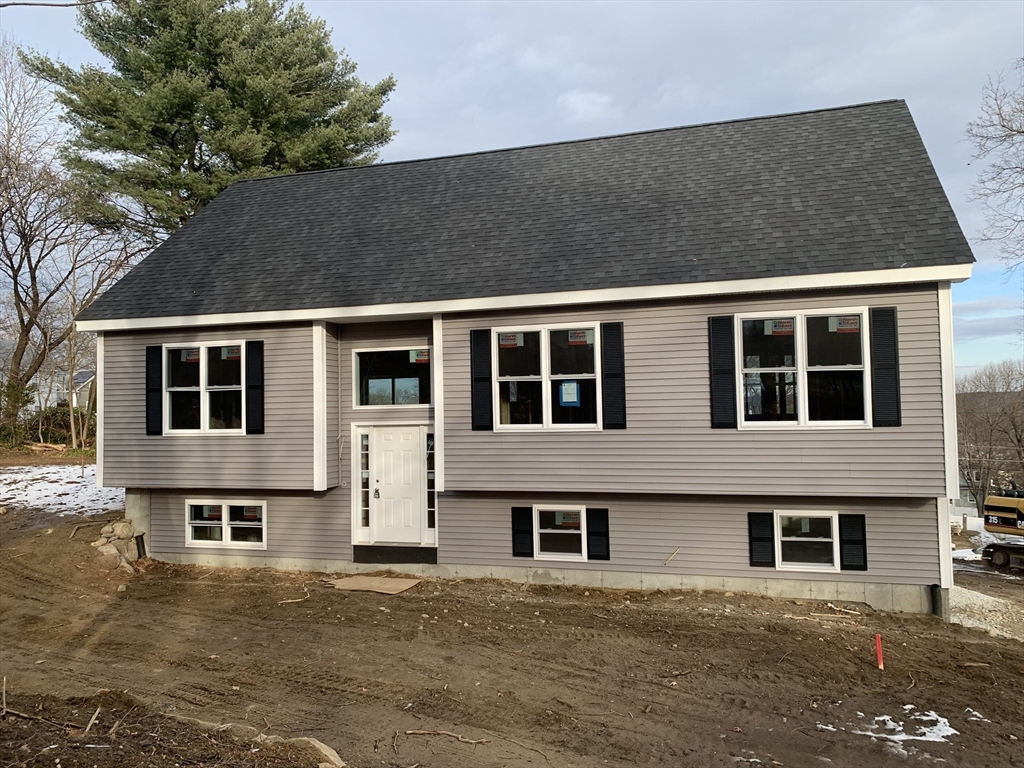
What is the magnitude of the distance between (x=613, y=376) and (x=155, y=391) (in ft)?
24.1

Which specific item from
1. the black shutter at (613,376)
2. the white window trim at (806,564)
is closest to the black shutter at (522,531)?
the black shutter at (613,376)

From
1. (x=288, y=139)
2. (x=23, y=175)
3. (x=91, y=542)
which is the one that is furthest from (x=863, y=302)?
(x=23, y=175)

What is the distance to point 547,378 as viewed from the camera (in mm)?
9438

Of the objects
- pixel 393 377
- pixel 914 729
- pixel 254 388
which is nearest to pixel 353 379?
pixel 393 377

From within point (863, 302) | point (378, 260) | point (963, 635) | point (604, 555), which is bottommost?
point (963, 635)

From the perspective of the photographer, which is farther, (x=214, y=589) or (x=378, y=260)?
(x=378, y=260)

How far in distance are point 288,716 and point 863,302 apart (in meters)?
7.91

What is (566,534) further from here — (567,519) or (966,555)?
A: (966,555)

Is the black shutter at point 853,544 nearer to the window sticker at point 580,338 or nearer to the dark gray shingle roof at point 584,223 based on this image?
the dark gray shingle roof at point 584,223

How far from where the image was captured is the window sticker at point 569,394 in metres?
9.39

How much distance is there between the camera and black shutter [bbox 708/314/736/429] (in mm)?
8719

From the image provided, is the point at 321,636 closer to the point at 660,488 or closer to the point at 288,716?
the point at 288,716

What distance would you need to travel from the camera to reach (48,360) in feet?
93.1

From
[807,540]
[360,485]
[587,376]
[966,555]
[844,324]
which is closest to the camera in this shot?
[844,324]
